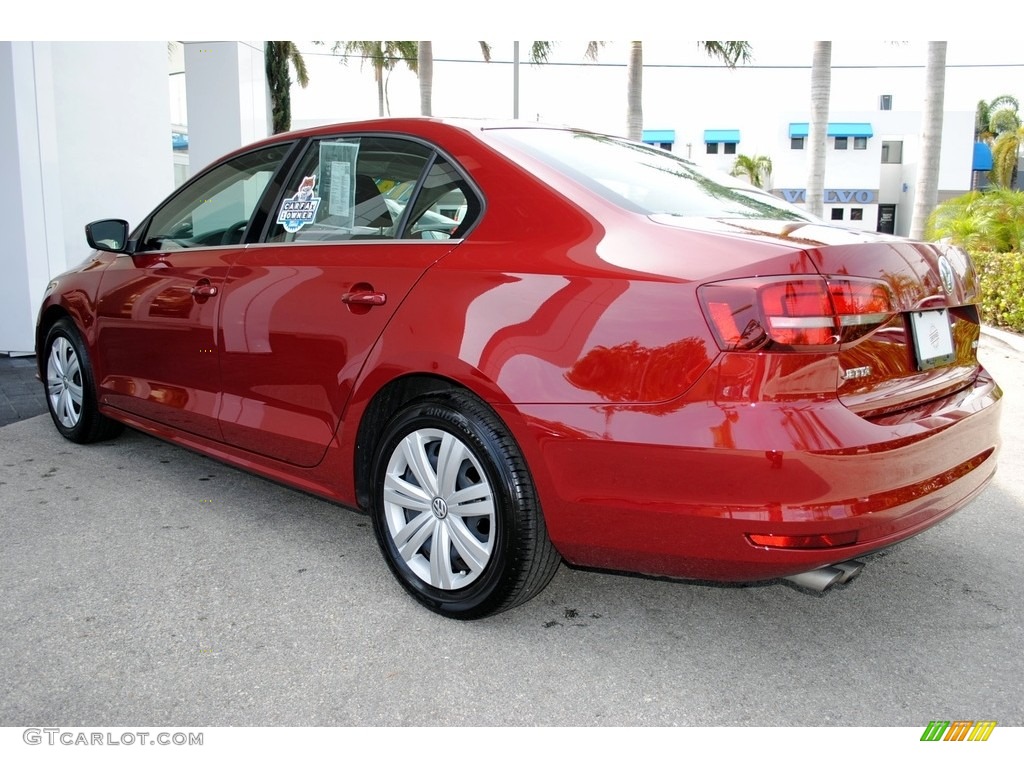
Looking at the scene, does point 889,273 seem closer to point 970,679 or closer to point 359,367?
point 970,679

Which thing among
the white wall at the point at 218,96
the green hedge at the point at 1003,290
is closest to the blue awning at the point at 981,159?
the green hedge at the point at 1003,290

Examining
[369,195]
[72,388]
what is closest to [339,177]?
[369,195]

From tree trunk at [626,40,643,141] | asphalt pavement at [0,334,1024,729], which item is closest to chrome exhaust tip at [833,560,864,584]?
asphalt pavement at [0,334,1024,729]

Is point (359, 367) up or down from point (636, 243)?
down

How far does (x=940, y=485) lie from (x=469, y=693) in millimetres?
1462

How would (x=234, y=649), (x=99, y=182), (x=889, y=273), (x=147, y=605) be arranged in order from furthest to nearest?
(x=99, y=182) → (x=147, y=605) → (x=234, y=649) → (x=889, y=273)

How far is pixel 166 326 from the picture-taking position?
4.08m

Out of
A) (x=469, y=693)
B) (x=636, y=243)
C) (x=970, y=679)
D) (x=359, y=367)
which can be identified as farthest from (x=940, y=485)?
(x=359, y=367)

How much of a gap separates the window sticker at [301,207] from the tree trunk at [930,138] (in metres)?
11.6

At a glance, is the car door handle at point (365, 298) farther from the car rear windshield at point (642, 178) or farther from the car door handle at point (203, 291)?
the car door handle at point (203, 291)

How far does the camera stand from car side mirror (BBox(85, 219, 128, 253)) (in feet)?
14.8

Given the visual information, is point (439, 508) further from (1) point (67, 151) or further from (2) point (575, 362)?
(1) point (67, 151)

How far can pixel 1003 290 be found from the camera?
967 cm

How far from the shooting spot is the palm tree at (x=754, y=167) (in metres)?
48.8
